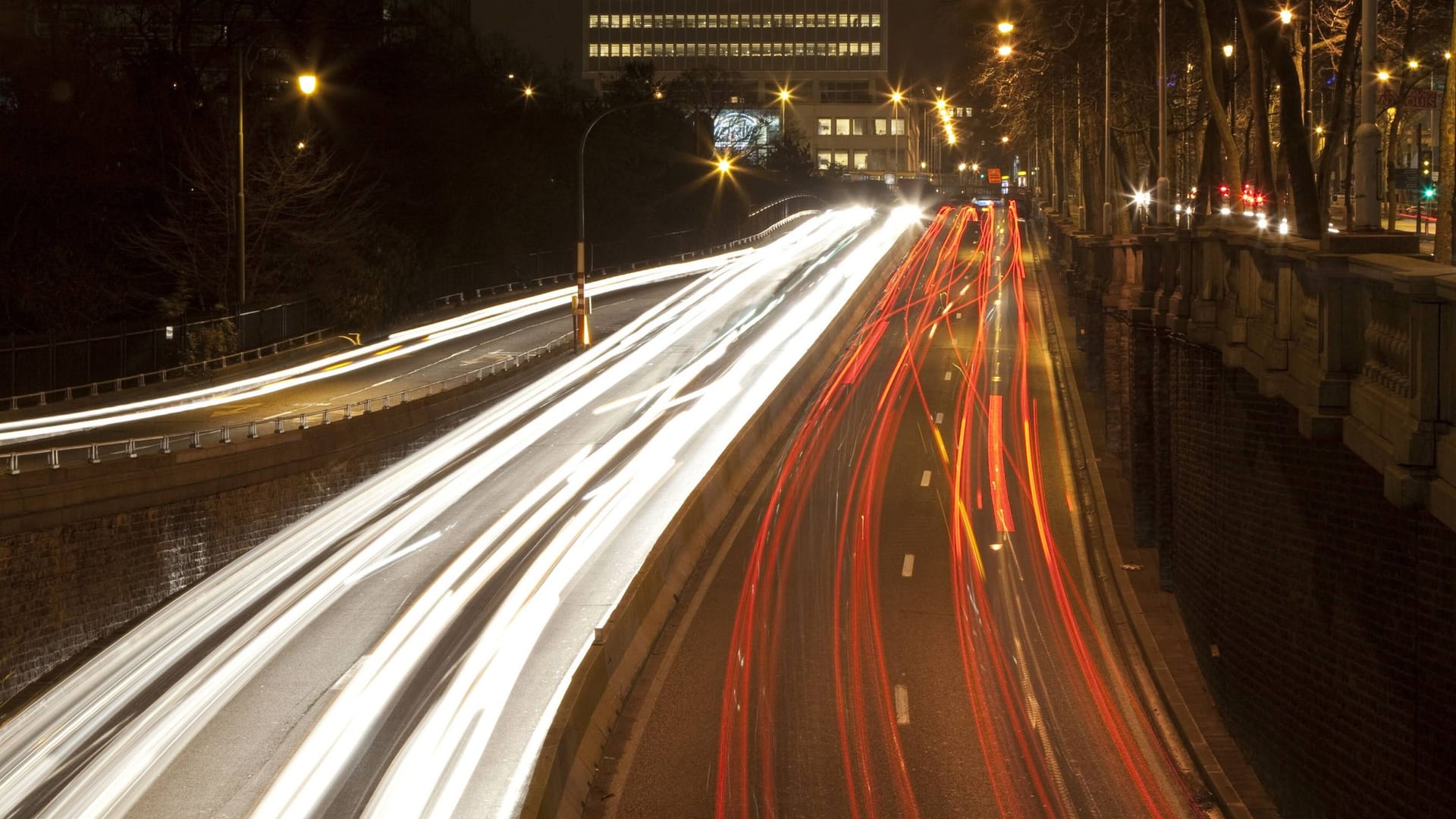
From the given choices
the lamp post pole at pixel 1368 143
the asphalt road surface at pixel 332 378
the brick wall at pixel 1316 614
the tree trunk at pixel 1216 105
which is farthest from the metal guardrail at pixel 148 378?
the lamp post pole at pixel 1368 143

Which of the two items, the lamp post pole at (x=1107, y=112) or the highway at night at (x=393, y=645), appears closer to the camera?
the highway at night at (x=393, y=645)

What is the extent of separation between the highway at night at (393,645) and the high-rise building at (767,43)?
146 meters

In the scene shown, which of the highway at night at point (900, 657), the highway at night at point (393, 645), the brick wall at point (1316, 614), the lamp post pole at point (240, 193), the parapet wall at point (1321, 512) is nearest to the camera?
the parapet wall at point (1321, 512)

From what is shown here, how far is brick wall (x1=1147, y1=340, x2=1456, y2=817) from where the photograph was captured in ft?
41.4

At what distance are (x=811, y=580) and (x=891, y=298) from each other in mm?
41573

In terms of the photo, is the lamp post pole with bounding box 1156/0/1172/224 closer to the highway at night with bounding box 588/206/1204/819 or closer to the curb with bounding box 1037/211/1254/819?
the curb with bounding box 1037/211/1254/819

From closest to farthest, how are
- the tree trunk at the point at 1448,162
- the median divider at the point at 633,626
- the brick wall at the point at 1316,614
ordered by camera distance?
1. the brick wall at the point at 1316,614
2. the median divider at the point at 633,626
3. the tree trunk at the point at 1448,162

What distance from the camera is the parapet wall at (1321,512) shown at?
12.0 metres

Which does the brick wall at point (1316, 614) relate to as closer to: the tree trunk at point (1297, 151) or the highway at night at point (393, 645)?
the tree trunk at point (1297, 151)

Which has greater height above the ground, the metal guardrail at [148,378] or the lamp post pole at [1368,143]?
the lamp post pole at [1368,143]

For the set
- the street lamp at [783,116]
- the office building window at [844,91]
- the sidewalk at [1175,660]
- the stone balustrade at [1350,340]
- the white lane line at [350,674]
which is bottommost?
the sidewalk at [1175,660]

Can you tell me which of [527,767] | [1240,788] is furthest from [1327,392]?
[527,767]

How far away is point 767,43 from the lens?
184 m

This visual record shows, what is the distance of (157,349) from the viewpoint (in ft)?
154
